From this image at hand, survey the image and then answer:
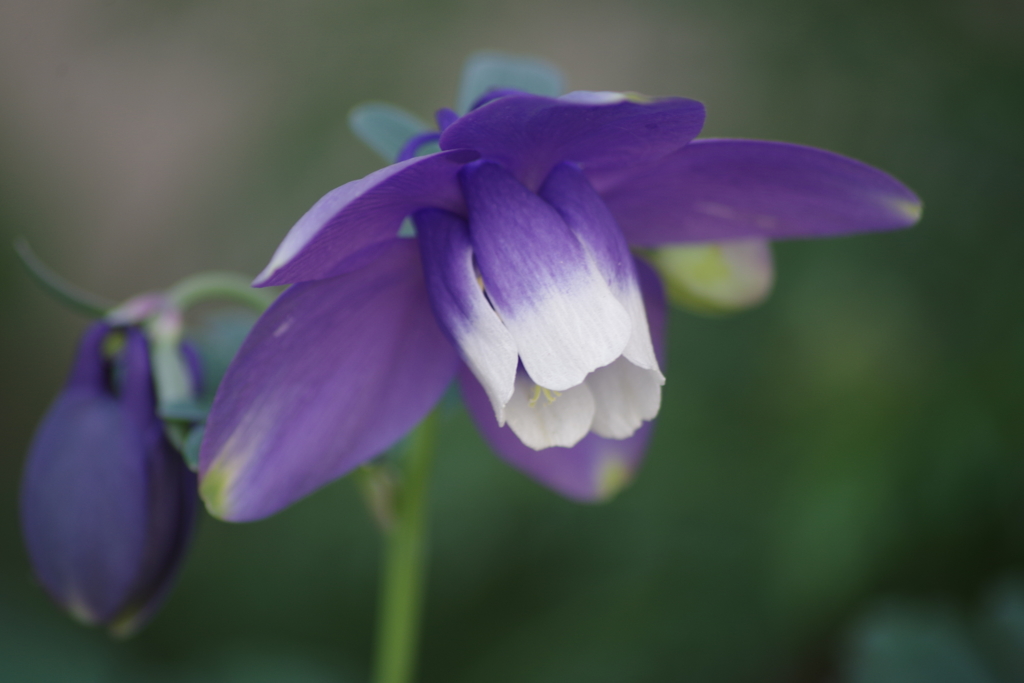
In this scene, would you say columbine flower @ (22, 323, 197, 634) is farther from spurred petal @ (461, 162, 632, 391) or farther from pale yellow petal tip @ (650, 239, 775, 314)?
pale yellow petal tip @ (650, 239, 775, 314)

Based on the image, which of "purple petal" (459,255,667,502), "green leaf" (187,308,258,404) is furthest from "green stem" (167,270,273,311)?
"purple petal" (459,255,667,502)

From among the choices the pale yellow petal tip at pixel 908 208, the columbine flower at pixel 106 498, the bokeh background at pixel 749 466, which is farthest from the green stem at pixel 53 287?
the bokeh background at pixel 749 466

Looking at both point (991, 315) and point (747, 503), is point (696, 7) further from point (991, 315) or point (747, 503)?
point (747, 503)

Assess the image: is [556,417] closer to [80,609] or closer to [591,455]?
[591,455]

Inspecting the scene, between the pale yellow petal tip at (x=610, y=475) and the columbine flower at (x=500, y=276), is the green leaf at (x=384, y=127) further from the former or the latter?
the pale yellow petal tip at (x=610, y=475)

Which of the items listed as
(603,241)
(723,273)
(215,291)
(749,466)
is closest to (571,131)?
(603,241)
